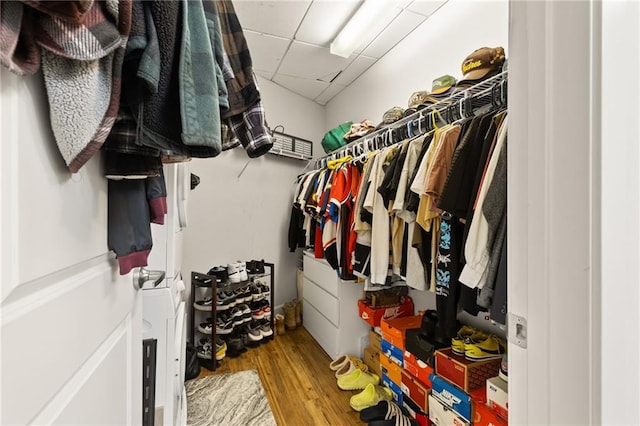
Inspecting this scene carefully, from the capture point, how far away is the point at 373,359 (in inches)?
80.0

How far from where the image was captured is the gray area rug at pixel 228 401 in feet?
5.13

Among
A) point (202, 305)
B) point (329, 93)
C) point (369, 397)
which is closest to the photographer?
point (369, 397)

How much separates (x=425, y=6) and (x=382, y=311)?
2.07 m

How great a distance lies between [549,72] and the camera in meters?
0.41

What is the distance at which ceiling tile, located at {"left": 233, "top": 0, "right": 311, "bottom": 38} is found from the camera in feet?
6.05

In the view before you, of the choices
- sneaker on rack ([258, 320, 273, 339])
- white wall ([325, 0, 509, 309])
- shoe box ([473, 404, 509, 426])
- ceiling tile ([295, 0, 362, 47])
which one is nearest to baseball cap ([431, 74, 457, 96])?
white wall ([325, 0, 509, 309])

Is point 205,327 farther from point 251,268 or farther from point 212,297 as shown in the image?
point 251,268

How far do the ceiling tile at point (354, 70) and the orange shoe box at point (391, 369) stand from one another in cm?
237

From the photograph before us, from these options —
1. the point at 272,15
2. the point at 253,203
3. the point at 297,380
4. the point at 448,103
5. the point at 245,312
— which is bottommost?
the point at 297,380

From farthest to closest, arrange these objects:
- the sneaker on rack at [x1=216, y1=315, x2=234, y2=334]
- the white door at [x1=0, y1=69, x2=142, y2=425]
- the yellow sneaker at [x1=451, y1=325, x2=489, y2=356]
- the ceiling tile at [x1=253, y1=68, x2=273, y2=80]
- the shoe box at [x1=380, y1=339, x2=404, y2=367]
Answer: the ceiling tile at [x1=253, y1=68, x2=273, y2=80]
the sneaker on rack at [x1=216, y1=315, x2=234, y2=334]
the shoe box at [x1=380, y1=339, x2=404, y2=367]
the yellow sneaker at [x1=451, y1=325, x2=489, y2=356]
the white door at [x1=0, y1=69, x2=142, y2=425]

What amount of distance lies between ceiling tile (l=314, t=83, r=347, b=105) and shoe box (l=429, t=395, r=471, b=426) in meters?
2.79

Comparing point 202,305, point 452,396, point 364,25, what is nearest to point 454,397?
point 452,396

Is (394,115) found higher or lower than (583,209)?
higher

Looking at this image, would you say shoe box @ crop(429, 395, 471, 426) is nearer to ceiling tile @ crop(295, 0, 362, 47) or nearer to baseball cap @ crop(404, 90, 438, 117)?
baseball cap @ crop(404, 90, 438, 117)
